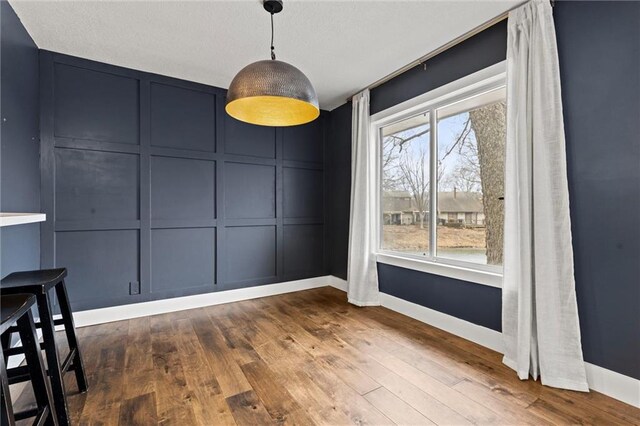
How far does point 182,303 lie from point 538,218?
140 inches

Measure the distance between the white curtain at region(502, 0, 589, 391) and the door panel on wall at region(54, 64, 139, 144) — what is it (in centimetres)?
362

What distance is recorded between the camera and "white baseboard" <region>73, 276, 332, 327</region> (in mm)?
3045

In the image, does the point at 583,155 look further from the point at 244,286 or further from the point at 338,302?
the point at 244,286

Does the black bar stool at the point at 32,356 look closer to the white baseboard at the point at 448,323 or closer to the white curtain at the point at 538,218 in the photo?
the white curtain at the point at 538,218

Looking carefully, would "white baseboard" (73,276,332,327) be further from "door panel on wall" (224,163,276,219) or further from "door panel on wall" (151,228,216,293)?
"door panel on wall" (224,163,276,219)

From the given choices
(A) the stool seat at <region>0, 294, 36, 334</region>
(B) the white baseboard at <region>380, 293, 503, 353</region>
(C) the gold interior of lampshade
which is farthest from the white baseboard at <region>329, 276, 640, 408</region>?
(A) the stool seat at <region>0, 294, 36, 334</region>

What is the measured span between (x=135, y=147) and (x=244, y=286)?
6.75 feet

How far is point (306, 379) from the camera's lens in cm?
206

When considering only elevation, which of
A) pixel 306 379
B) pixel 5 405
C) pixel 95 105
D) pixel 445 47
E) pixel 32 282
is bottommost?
pixel 306 379

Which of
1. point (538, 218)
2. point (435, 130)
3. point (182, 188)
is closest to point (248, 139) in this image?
point (182, 188)

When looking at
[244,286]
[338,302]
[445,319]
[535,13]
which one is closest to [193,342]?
[244,286]

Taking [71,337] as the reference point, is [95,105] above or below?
above

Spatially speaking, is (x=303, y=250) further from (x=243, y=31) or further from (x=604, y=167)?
(x=604, y=167)

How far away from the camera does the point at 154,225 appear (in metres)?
3.34
